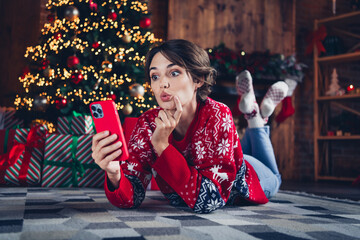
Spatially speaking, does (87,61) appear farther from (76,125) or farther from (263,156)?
(263,156)

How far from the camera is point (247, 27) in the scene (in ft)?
12.9

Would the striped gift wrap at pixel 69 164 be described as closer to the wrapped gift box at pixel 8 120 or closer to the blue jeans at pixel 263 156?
the wrapped gift box at pixel 8 120

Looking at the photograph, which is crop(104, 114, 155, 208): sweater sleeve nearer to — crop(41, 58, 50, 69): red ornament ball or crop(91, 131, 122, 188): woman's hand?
crop(91, 131, 122, 188): woman's hand

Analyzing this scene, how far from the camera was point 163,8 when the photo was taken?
3.71 m

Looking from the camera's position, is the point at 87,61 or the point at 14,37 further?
the point at 14,37

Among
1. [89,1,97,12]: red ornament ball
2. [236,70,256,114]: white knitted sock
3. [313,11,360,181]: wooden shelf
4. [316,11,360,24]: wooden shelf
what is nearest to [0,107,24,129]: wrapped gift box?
[89,1,97,12]: red ornament ball

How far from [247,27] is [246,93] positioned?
217cm

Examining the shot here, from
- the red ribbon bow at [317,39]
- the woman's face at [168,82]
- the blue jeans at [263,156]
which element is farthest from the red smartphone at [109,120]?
the red ribbon bow at [317,39]

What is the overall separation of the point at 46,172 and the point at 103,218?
54.4 inches

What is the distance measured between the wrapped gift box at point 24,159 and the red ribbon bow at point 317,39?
289 centimetres

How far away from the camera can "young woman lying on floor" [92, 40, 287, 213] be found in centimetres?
112

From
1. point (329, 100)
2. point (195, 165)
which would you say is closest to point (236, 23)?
point (329, 100)

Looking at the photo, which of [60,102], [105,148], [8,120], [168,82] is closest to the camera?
[105,148]

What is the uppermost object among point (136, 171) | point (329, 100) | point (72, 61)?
point (72, 61)
